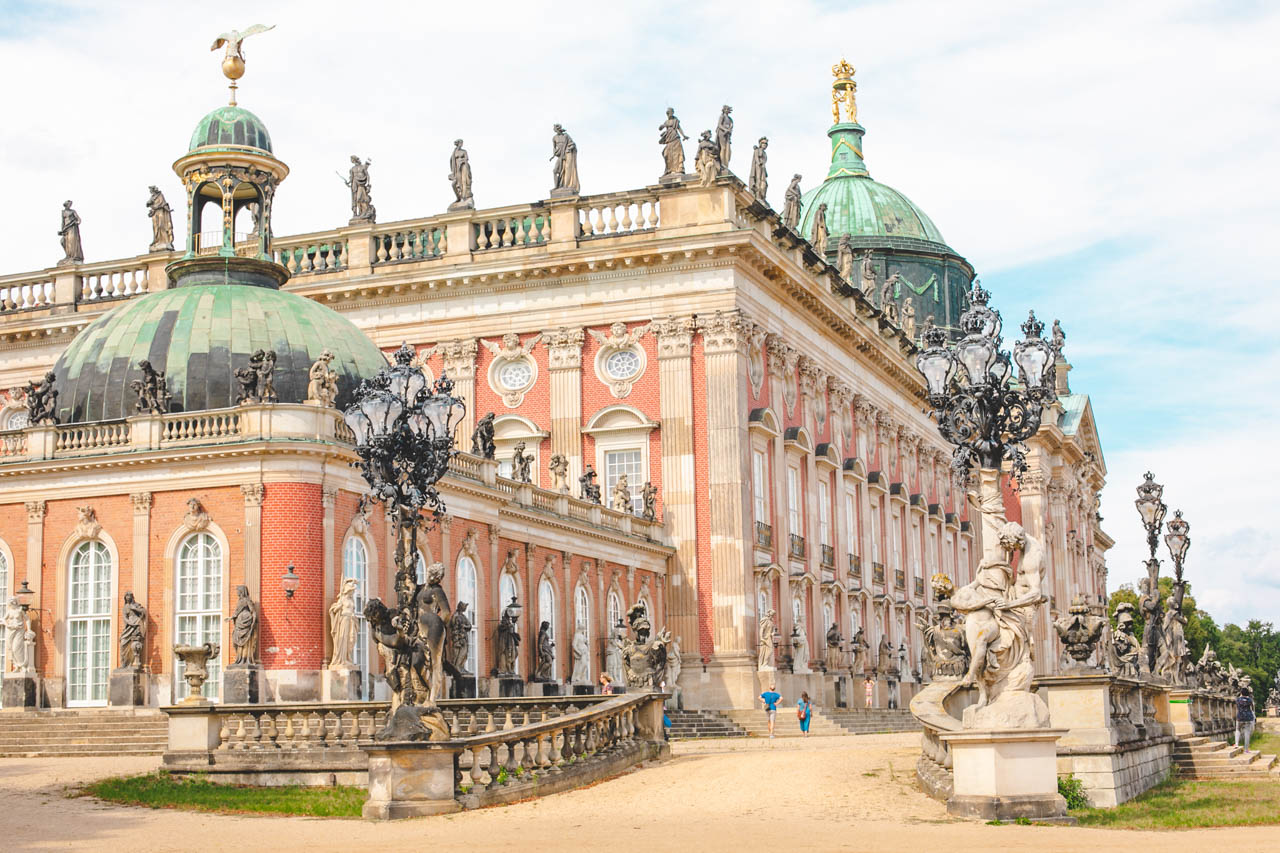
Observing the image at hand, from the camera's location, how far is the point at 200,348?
34.9 meters

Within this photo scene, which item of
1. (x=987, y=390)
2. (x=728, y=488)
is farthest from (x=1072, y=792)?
(x=728, y=488)

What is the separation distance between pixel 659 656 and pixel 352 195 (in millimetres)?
21047

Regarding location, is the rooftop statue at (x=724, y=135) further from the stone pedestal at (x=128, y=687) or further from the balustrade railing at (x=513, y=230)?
the stone pedestal at (x=128, y=687)

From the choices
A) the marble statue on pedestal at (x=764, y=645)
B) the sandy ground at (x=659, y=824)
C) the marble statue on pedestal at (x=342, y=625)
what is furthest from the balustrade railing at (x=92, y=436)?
the marble statue on pedestal at (x=764, y=645)

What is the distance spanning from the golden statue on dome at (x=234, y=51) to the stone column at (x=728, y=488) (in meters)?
13.6

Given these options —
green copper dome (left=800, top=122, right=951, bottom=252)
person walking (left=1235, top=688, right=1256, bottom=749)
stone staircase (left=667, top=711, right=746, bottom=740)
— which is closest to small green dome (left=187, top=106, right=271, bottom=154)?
stone staircase (left=667, top=711, right=746, bottom=740)

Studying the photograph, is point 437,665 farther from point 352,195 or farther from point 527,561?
point 352,195

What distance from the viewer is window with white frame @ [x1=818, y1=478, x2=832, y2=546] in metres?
52.0

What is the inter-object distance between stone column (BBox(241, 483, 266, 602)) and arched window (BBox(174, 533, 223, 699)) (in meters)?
0.72

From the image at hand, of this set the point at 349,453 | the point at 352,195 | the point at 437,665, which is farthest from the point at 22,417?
the point at 437,665

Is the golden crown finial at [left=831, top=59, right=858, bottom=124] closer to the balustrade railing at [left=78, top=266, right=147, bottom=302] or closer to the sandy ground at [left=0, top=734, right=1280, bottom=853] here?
the balustrade railing at [left=78, top=266, right=147, bottom=302]

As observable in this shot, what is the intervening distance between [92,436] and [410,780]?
15.8 m

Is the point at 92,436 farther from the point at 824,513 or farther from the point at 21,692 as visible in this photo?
the point at 824,513

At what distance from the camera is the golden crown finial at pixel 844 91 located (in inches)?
3319
